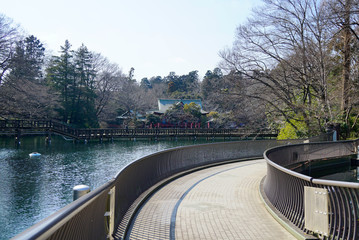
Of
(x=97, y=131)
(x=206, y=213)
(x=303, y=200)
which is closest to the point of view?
(x=303, y=200)

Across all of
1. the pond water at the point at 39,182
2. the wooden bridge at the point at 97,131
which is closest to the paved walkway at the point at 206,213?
the pond water at the point at 39,182

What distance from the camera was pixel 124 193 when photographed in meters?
7.46

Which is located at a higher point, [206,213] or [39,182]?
[206,213]

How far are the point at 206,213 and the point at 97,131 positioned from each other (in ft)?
150

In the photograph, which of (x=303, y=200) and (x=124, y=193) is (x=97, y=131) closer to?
(x=124, y=193)

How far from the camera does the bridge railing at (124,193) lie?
2930 mm

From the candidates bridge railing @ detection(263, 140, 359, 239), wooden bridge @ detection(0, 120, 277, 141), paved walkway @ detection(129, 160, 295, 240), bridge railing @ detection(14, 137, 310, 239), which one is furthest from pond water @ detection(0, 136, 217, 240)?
wooden bridge @ detection(0, 120, 277, 141)

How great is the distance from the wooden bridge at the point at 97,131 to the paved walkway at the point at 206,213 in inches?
1198

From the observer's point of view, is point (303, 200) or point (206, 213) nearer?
point (303, 200)

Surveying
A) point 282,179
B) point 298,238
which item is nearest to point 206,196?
point 282,179

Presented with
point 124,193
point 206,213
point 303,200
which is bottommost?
point 206,213

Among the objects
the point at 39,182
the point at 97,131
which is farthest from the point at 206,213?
the point at 97,131

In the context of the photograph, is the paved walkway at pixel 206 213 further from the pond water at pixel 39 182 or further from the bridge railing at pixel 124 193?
Answer: the pond water at pixel 39 182

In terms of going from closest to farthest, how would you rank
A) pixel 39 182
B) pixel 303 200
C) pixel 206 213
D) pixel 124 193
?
1. pixel 303 200
2. pixel 124 193
3. pixel 206 213
4. pixel 39 182
